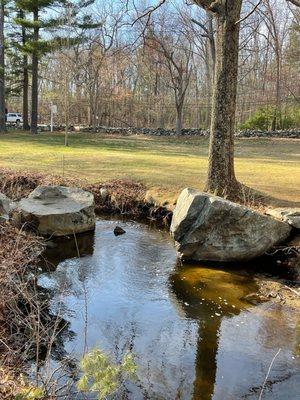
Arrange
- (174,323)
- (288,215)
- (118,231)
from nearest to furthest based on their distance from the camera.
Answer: (174,323), (288,215), (118,231)

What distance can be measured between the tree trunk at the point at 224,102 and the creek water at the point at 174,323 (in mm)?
2266

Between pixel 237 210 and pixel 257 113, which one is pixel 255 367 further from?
pixel 257 113

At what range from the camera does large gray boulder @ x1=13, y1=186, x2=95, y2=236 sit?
955 cm

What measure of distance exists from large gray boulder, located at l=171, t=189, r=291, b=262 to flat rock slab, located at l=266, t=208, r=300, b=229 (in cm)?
31

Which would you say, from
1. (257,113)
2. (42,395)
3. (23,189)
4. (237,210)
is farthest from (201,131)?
(42,395)

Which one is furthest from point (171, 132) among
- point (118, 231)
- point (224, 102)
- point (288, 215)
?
point (288, 215)

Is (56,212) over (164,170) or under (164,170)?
under

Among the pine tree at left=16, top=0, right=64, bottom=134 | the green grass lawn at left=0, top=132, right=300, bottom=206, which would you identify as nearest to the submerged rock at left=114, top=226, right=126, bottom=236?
the green grass lawn at left=0, top=132, right=300, bottom=206

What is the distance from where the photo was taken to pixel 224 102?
33.3ft

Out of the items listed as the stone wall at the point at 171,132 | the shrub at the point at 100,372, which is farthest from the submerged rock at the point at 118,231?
the stone wall at the point at 171,132

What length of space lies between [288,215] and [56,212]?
4.52m

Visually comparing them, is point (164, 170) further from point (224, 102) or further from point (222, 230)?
point (222, 230)

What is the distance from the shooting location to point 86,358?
317 centimetres

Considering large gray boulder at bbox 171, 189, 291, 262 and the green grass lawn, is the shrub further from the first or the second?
the green grass lawn
